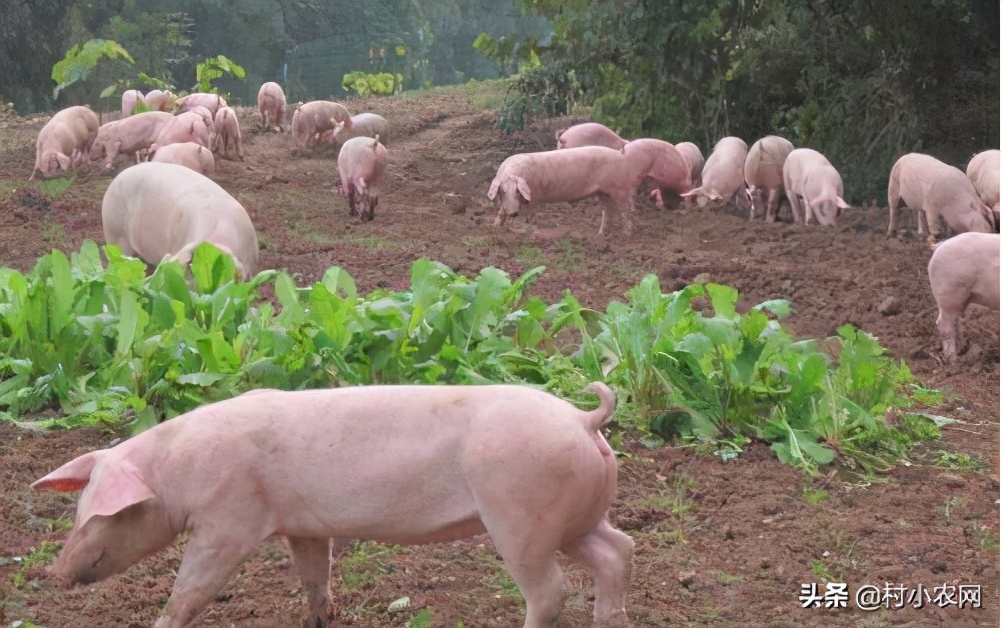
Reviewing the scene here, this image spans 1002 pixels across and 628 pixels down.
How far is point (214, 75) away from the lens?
21.0 meters

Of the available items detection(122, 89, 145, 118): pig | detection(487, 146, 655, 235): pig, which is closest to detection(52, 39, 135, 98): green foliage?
detection(122, 89, 145, 118): pig

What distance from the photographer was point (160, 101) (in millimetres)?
18500

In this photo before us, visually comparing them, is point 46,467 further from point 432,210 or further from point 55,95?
point 55,95

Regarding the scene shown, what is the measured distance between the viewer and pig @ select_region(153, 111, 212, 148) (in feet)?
46.9

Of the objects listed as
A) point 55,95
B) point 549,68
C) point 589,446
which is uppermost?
point 589,446

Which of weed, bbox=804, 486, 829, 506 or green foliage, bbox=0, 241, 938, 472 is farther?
green foliage, bbox=0, 241, 938, 472

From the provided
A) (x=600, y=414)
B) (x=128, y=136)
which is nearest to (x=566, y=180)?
(x=128, y=136)

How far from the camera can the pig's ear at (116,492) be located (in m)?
2.67

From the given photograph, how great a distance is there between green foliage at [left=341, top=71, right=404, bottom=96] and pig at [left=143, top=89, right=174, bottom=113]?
7.40 metres

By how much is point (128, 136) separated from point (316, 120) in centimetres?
284

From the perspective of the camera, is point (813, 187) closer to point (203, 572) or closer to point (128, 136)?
point (128, 136)

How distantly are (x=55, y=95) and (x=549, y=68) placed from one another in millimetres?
8863

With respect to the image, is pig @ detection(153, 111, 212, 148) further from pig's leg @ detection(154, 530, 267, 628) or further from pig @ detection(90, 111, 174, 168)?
pig's leg @ detection(154, 530, 267, 628)

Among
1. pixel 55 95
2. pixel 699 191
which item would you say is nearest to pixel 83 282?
pixel 699 191
